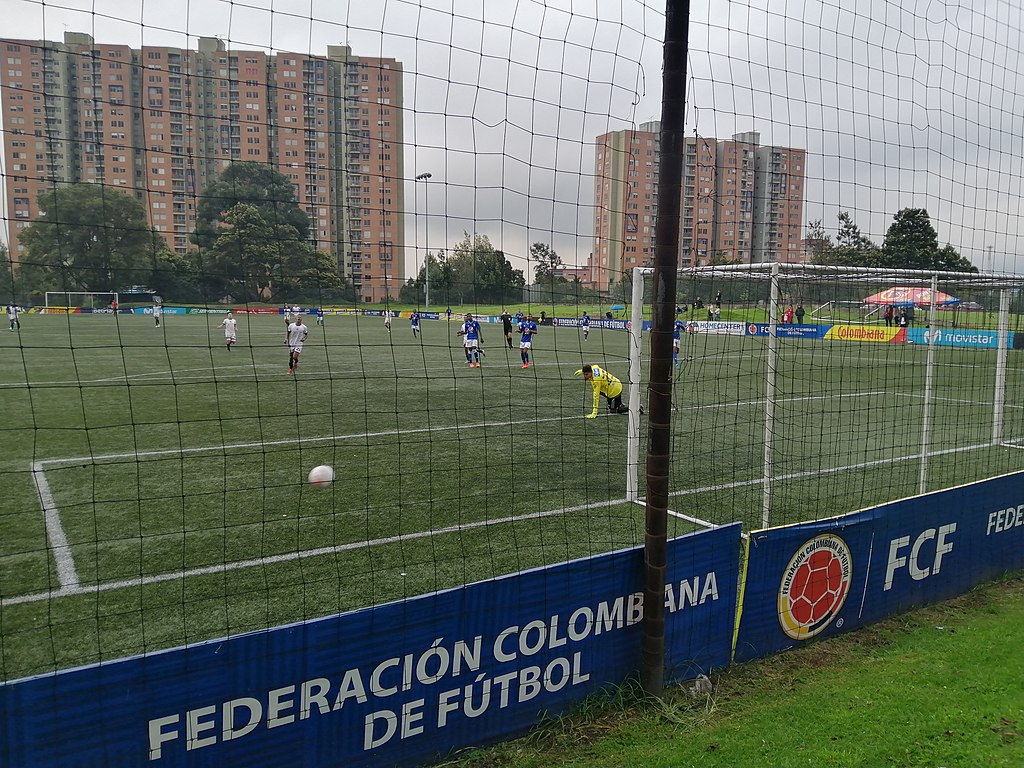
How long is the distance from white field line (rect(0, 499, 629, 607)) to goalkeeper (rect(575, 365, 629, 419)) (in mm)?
5455

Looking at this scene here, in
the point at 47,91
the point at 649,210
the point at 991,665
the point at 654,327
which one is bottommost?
the point at 991,665

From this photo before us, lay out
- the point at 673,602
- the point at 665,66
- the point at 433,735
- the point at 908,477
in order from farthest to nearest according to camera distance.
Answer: the point at 908,477, the point at 673,602, the point at 665,66, the point at 433,735

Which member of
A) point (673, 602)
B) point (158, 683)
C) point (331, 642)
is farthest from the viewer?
point (673, 602)

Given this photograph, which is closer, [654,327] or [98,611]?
[654,327]

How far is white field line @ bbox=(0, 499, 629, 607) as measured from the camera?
5480mm

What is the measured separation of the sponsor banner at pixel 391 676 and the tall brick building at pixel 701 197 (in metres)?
1.98

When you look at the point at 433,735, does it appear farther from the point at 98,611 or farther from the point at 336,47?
the point at 336,47

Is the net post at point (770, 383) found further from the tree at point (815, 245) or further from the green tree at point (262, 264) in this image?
the green tree at point (262, 264)

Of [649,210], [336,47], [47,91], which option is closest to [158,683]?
[47,91]

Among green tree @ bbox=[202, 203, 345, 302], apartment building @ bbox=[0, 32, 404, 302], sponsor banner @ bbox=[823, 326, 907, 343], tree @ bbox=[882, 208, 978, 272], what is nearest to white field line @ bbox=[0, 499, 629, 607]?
green tree @ bbox=[202, 203, 345, 302]

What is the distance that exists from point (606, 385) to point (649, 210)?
9063 mm

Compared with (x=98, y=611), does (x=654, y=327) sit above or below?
above

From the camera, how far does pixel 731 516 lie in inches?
298

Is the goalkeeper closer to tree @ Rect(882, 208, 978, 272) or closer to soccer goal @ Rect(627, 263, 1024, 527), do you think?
soccer goal @ Rect(627, 263, 1024, 527)
